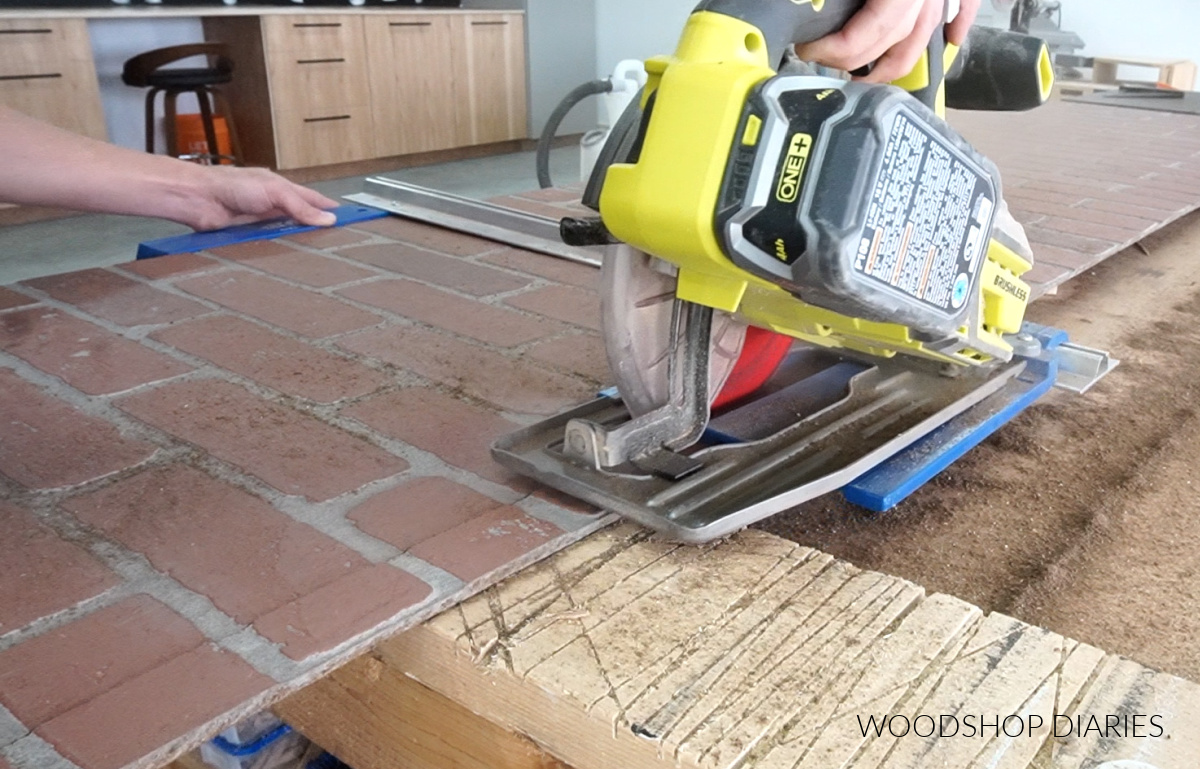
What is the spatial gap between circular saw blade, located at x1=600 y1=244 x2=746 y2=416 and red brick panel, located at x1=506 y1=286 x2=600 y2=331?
464 mm

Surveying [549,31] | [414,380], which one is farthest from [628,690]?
[549,31]

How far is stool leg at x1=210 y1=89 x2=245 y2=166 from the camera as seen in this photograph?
5.04 m

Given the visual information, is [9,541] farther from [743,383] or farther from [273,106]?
[273,106]

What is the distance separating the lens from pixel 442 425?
107 centimetres

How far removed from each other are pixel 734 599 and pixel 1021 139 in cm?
260

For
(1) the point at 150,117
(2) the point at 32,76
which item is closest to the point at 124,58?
(1) the point at 150,117

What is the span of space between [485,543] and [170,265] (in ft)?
3.58

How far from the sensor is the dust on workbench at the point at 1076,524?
785 mm

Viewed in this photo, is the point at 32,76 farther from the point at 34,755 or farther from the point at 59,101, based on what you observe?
the point at 34,755

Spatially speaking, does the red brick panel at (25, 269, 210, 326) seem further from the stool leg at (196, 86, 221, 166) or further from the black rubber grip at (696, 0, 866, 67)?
the stool leg at (196, 86, 221, 166)

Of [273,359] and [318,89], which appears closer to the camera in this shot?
[273,359]

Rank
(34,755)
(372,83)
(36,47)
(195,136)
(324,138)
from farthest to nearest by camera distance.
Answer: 1. (372,83)
2. (324,138)
3. (195,136)
4. (36,47)
5. (34,755)

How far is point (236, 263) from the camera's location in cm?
168

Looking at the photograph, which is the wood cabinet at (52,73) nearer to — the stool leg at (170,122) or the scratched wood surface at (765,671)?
the stool leg at (170,122)
